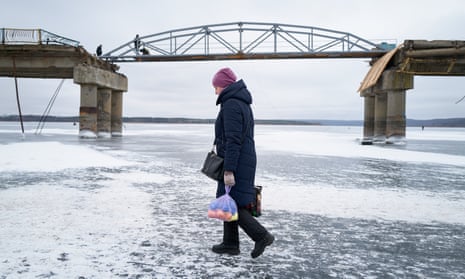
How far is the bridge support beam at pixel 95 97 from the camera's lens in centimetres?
2320

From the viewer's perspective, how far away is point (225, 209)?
10.5 feet

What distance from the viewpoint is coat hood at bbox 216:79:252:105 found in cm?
329

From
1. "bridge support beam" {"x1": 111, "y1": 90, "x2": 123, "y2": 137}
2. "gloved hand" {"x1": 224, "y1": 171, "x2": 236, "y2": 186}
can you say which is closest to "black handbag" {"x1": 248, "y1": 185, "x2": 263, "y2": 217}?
"gloved hand" {"x1": 224, "y1": 171, "x2": 236, "y2": 186}

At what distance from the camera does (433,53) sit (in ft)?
69.1

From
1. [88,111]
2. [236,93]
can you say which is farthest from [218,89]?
[88,111]

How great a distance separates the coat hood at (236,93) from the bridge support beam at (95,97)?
22311 millimetres

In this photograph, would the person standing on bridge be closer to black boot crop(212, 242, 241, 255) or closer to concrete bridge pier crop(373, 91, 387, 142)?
black boot crop(212, 242, 241, 255)

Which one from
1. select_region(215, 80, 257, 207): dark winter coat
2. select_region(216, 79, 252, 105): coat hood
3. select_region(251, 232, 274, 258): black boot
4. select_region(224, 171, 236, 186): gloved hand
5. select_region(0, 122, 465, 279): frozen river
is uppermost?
select_region(216, 79, 252, 105): coat hood

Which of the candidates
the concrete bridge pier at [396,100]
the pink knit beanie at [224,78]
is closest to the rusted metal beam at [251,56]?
the concrete bridge pier at [396,100]

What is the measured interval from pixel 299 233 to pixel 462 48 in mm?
21809

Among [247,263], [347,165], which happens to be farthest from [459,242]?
[347,165]

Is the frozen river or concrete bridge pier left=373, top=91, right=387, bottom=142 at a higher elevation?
concrete bridge pier left=373, top=91, right=387, bottom=142

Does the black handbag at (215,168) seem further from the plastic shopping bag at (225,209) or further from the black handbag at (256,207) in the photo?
the black handbag at (256,207)

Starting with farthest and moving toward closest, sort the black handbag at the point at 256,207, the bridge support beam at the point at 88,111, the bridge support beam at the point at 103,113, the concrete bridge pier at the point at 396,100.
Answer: the bridge support beam at the point at 103,113 → the bridge support beam at the point at 88,111 → the concrete bridge pier at the point at 396,100 → the black handbag at the point at 256,207
